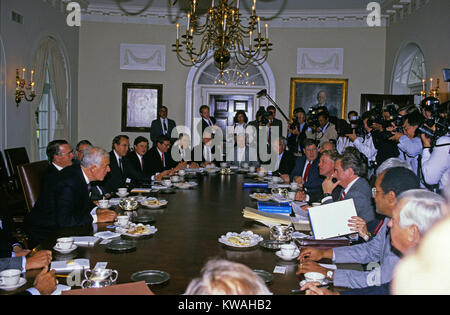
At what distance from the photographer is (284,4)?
31.8 ft

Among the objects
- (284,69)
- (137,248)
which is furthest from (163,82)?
(137,248)

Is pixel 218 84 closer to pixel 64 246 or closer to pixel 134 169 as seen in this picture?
pixel 134 169

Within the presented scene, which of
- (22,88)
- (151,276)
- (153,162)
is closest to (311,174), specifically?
(153,162)

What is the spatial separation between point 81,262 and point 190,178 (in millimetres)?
3467

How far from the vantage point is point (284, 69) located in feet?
34.2

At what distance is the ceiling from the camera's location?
9305 mm

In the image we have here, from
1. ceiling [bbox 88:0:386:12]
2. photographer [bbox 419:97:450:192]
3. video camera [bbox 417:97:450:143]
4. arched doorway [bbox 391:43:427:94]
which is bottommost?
photographer [bbox 419:97:450:192]

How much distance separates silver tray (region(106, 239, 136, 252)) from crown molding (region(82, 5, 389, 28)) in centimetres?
854

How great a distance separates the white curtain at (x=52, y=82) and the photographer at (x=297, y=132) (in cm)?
490

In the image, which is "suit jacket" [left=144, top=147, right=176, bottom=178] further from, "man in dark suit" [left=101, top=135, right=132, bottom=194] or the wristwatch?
the wristwatch

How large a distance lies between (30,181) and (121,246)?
6.10 ft

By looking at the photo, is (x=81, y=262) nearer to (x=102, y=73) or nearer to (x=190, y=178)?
(x=190, y=178)

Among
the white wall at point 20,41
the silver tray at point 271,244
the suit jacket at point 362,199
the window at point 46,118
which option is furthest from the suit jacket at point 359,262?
the window at point 46,118

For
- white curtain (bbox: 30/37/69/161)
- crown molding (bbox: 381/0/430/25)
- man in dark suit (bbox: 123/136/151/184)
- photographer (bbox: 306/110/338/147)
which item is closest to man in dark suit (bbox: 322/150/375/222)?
man in dark suit (bbox: 123/136/151/184)
